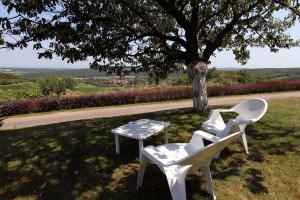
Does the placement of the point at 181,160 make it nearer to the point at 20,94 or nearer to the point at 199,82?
the point at 199,82

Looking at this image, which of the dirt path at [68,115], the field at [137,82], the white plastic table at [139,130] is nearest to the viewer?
the white plastic table at [139,130]

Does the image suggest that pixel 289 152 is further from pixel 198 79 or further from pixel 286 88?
pixel 286 88

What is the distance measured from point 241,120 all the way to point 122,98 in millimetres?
16680

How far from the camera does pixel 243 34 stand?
9914 mm

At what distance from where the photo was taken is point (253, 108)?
5629mm

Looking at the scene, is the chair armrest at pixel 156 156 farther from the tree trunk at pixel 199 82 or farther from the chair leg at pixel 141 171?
the tree trunk at pixel 199 82

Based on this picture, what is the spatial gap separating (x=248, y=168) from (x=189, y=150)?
1.34 meters

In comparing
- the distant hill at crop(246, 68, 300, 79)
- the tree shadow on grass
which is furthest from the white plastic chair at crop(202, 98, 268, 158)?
the distant hill at crop(246, 68, 300, 79)

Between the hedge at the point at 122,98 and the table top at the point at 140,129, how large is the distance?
14740 mm

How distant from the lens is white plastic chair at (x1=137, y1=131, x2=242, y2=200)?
313cm

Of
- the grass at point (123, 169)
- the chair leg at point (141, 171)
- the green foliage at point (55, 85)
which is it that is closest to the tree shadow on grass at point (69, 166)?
the grass at point (123, 169)

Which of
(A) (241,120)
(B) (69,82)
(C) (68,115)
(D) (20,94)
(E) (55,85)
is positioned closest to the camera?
(A) (241,120)

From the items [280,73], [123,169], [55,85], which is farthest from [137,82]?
[280,73]

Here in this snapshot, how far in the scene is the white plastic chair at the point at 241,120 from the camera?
4.86 metres
